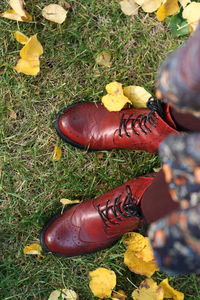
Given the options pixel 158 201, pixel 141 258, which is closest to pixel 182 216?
pixel 158 201

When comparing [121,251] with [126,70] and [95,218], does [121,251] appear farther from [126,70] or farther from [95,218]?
[126,70]

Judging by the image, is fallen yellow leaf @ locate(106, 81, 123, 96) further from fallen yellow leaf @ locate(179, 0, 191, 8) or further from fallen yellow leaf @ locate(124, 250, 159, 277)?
fallen yellow leaf @ locate(124, 250, 159, 277)

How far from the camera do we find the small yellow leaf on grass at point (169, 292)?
66.1 inches

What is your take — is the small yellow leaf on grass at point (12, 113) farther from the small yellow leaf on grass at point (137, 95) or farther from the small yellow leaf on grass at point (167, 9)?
the small yellow leaf on grass at point (167, 9)

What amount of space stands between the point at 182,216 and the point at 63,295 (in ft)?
3.31

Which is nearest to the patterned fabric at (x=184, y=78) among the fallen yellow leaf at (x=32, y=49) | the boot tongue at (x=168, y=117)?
the boot tongue at (x=168, y=117)

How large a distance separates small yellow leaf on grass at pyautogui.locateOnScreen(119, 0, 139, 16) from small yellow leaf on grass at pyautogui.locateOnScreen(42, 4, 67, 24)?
0.24 m

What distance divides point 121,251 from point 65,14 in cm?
97

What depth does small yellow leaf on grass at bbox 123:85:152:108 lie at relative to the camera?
5.68 ft

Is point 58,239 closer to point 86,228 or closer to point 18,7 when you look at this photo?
point 86,228

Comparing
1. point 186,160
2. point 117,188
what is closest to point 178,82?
point 186,160

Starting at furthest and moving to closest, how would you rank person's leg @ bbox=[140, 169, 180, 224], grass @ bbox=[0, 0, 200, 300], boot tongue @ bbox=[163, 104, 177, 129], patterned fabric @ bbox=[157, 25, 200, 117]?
1. grass @ bbox=[0, 0, 200, 300]
2. boot tongue @ bbox=[163, 104, 177, 129]
3. person's leg @ bbox=[140, 169, 180, 224]
4. patterned fabric @ bbox=[157, 25, 200, 117]

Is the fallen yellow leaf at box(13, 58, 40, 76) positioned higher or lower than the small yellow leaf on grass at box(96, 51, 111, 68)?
lower

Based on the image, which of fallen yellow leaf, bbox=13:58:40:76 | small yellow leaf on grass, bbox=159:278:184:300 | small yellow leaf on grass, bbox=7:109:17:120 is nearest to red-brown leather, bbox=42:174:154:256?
small yellow leaf on grass, bbox=159:278:184:300
